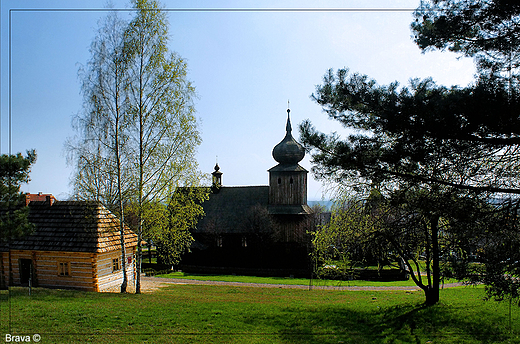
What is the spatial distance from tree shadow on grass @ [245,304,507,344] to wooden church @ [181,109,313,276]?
65.7 ft

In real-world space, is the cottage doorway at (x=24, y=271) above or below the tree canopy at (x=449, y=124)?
below

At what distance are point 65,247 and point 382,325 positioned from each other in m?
10.9

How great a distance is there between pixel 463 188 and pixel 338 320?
4.28 meters

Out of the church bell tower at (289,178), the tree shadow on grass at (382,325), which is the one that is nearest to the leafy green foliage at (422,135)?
the tree shadow on grass at (382,325)

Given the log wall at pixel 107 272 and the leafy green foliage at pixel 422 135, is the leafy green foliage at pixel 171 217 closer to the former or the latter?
the log wall at pixel 107 272

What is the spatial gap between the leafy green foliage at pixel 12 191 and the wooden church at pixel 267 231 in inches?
933

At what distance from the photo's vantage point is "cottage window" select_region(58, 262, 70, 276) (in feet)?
40.3

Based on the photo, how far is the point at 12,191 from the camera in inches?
250

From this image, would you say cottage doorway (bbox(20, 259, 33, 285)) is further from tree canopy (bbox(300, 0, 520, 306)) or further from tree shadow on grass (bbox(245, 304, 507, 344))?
tree canopy (bbox(300, 0, 520, 306))

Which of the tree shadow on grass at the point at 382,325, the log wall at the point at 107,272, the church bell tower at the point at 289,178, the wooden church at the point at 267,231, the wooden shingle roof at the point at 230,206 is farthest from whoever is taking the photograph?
the wooden shingle roof at the point at 230,206

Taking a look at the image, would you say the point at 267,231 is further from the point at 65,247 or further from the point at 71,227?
the point at 65,247

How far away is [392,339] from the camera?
7.02 m

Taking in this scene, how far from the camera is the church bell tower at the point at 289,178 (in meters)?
30.9

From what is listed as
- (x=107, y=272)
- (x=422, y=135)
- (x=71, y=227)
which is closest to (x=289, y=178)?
(x=107, y=272)
